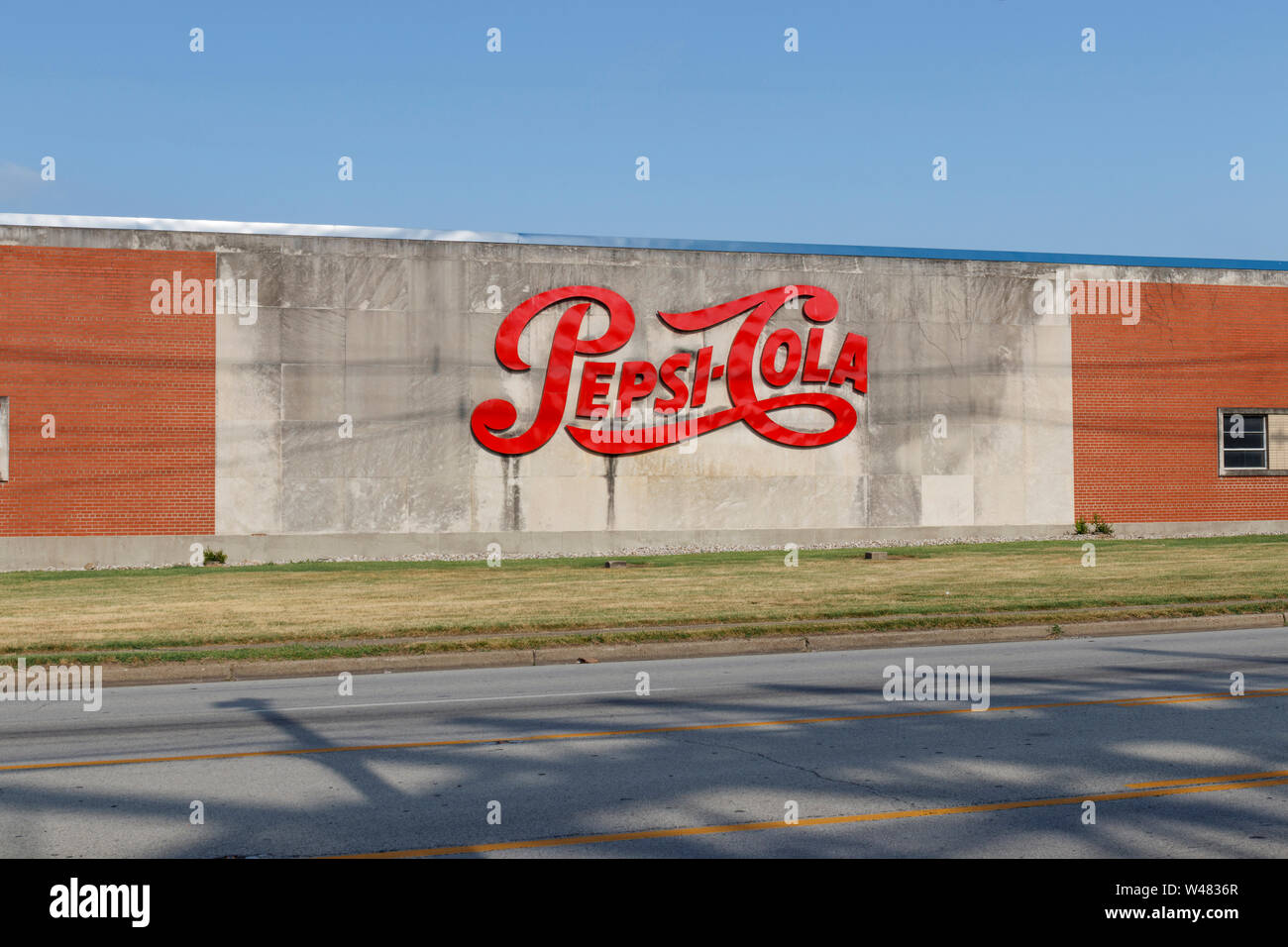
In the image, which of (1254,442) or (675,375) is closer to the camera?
(675,375)

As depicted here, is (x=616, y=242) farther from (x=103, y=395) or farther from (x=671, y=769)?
(x=671, y=769)

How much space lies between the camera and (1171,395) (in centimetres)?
3225

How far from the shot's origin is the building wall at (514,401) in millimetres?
26984

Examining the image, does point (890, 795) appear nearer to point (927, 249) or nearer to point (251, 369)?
point (251, 369)

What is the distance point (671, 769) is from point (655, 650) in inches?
279

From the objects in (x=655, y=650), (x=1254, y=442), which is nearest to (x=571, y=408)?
(x=655, y=650)

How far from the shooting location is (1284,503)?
108 feet

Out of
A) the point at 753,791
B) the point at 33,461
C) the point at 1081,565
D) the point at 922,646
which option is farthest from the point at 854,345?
the point at 753,791

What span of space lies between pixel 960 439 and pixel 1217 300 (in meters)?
7.98

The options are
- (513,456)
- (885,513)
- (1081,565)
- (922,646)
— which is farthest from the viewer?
(885,513)

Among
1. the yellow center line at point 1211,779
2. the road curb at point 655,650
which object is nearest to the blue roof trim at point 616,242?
the road curb at point 655,650

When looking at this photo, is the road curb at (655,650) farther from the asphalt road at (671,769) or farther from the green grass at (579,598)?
the asphalt road at (671,769)

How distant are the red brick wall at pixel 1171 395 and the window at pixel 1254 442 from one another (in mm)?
256

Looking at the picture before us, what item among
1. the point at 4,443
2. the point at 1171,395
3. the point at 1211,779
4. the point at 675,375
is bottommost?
the point at 1211,779
